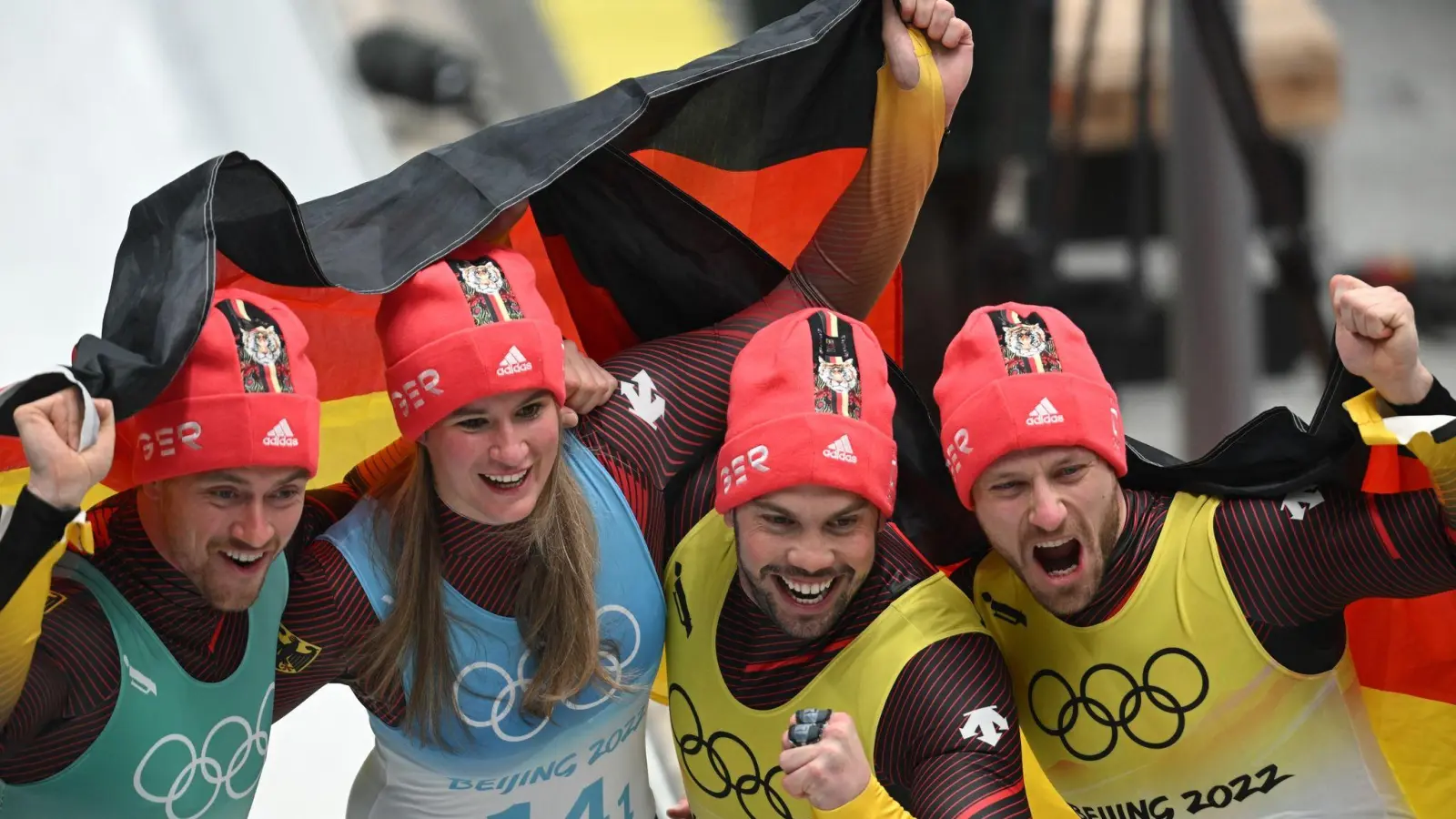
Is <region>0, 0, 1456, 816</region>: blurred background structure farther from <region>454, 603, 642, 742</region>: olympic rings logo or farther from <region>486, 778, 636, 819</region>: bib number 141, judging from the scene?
<region>454, 603, 642, 742</region>: olympic rings logo

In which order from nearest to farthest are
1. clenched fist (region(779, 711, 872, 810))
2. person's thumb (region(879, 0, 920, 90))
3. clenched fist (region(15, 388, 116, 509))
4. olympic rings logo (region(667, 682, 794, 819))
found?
clenched fist (region(15, 388, 116, 509)) < clenched fist (region(779, 711, 872, 810)) < olympic rings logo (region(667, 682, 794, 819)) < person's thumb (region(879, 0, 920, 90))

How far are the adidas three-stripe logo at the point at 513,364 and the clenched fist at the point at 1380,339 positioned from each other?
115 cm

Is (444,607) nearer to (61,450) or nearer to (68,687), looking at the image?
(68,687)

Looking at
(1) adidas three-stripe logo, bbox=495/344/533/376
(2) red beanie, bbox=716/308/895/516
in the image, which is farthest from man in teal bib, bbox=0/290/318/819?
(2) red beanie, bbox=716/308/895/516

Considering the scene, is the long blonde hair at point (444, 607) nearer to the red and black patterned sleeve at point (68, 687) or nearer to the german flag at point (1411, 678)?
the red and black patterned sleeve at point (68, 687)

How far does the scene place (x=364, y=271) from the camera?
2.62 metres

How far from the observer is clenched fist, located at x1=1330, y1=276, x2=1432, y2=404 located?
244cm

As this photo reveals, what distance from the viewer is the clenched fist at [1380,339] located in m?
2.44

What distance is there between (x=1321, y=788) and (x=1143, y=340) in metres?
5.13

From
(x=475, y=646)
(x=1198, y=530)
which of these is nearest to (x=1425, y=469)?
(x=1198, y=530)

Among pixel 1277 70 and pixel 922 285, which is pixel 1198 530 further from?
pixel 1277 70

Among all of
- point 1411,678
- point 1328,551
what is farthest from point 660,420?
point 1411,678

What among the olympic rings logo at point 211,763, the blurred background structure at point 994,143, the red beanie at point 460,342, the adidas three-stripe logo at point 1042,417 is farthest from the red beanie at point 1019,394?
the blurred background structure at point 994,143

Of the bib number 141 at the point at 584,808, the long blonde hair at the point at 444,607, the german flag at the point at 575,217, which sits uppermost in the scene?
the german flag at the point at 575,217
